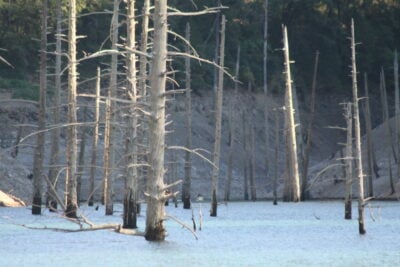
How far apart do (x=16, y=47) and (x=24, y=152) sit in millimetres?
10666

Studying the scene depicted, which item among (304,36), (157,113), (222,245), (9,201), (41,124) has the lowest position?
(222,245)

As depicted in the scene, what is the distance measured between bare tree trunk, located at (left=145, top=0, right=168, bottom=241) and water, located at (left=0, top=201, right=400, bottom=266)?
155 centimetres

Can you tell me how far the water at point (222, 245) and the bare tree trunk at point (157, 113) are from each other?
5.08 ft

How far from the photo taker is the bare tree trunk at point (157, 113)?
81.6 feet

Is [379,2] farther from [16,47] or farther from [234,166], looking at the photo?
[16,47]

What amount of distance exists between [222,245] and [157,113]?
8.19 meters

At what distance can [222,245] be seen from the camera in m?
32.0

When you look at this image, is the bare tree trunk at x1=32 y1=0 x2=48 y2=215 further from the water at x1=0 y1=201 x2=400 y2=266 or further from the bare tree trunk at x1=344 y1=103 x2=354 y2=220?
the bare tree trunk at x1=344 y1=103 x2=354 y2=220

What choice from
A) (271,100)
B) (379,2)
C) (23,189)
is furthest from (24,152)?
(379,2)

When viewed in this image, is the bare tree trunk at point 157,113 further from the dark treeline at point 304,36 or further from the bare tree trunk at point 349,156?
the dark treeline at point 304,36

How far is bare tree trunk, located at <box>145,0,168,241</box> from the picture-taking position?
2488 cm

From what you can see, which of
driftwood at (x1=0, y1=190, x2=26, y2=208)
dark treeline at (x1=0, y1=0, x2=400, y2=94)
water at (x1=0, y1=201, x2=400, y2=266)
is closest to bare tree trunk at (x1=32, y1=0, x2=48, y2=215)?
water at (x1=0, y1=201, x2=400, y2=266)

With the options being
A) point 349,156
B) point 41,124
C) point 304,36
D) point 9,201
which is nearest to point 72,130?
point 41,124

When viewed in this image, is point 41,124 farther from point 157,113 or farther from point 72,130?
point 157,113
